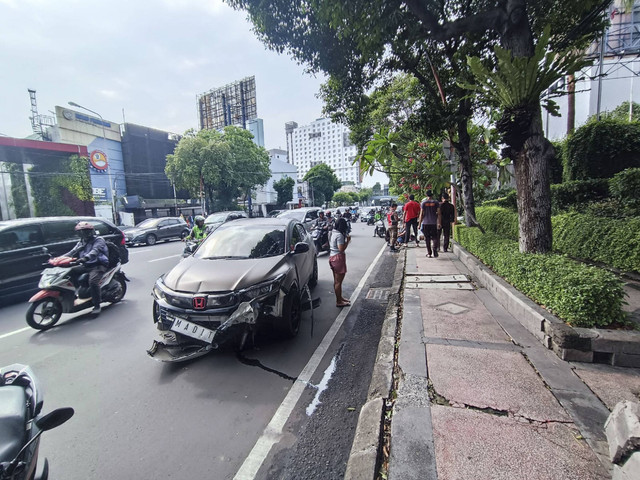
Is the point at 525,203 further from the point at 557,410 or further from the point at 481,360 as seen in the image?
the point at 557,410

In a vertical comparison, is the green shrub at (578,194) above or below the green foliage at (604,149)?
below

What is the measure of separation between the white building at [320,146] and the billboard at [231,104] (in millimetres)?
63654

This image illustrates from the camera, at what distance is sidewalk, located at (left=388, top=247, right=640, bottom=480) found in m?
1.84

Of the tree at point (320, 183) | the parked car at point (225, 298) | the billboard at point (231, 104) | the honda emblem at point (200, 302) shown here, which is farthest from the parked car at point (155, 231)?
the tree at point (320, 183)

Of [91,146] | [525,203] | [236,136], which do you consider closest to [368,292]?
[525,203]

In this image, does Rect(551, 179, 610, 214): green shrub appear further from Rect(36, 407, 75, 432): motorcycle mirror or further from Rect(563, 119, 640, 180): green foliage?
Rect(36, 407, 75, 432): motorcycle mirror

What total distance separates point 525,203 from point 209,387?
4.96 metres

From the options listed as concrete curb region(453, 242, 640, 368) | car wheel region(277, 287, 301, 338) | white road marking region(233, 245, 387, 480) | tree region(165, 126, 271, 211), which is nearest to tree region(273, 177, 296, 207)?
tree region(165, 126, 271, 211)

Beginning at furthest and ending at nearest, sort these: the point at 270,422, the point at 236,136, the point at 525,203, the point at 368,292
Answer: the point at 236,136 < the point at 368,292 < the point at 525,203 < the point at 270,422

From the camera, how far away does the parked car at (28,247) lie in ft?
20.0

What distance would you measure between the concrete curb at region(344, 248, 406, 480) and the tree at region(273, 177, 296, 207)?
152ft

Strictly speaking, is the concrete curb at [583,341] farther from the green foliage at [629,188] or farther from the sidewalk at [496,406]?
the green foliage at [629,188]

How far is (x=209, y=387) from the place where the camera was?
3057mm

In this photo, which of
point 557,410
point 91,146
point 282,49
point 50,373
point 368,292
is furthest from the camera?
point 91,146
